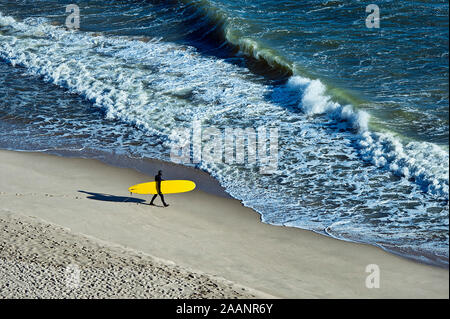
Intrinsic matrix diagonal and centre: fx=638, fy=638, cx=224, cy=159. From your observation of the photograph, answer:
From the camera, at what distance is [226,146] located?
15.2 metres

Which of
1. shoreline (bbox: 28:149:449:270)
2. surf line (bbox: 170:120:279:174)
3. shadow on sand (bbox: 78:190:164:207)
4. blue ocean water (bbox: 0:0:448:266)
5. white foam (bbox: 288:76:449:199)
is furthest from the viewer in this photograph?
surf line (bbox: 170:120:279:174)

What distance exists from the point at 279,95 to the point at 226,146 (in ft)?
11.5

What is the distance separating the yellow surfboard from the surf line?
170 cm

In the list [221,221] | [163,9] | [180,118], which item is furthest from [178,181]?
[163,9]

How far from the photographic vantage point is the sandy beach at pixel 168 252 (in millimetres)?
9148

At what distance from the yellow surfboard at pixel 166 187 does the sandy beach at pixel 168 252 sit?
0.55ft

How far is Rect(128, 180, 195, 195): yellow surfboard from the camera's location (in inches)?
491

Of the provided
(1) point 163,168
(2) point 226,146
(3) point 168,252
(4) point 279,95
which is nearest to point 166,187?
(1) point 163,168

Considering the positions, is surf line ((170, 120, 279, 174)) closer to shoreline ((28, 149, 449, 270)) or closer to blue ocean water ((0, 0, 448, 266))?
blue ocean water ((0, 0, 448, 266))

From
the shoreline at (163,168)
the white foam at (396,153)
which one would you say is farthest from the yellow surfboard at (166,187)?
the white foam at (396,153)

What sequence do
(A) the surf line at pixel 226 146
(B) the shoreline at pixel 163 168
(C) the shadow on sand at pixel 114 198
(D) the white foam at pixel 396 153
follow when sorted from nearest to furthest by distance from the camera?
(C) the shadow on sand at pixel 114 198 → (D) the white foam at pixel 396 153 → (B) the shoreline at pixel 163 168 → (A) the surf line at pixel 226 146

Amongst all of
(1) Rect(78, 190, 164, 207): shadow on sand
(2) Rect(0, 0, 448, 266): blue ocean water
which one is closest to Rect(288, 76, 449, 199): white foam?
(2) Rect(0, 0, 448, 266): blue ocean water

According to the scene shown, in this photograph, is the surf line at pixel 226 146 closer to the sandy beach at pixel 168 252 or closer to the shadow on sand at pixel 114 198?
the sandy beach at pixel 168 252

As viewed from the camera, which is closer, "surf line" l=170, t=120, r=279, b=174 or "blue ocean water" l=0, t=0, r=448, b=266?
"blue ocean water" l=0, t=0, r=448, b=266
